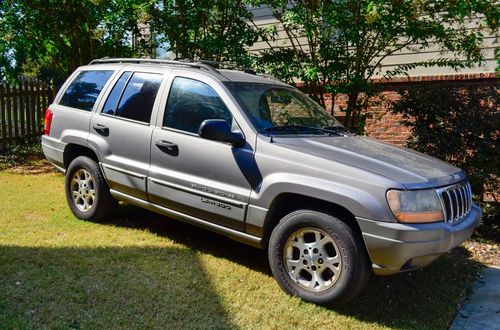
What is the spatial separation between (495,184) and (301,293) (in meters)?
3.25

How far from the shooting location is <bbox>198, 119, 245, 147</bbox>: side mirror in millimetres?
3941

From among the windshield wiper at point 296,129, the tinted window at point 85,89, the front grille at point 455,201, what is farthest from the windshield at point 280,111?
the tinted window at point 85,89

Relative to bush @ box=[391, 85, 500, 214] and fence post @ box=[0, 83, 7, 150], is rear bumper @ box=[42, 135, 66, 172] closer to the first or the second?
bush @ box=[391, 85, 500, 214]

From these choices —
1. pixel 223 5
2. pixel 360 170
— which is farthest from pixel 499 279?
pixel 223 5

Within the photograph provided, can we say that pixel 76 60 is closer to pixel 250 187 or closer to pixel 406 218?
pixel 250 187

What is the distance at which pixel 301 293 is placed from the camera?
3781 mm

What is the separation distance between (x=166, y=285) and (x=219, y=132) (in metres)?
1.36

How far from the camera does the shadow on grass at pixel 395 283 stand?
12.4 feet

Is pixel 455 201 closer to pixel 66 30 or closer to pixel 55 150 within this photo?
pixel 55 150

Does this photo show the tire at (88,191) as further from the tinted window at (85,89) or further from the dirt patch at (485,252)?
the dirt patch at (485,252)

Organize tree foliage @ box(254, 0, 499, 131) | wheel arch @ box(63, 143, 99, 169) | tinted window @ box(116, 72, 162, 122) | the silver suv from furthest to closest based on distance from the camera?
tree foliage @ box(254, 0, 499, 131)
wheel arch @ box(63, 143, 99, 169)
tinted window @ box(116, 72, 162, 122)
the silver suv

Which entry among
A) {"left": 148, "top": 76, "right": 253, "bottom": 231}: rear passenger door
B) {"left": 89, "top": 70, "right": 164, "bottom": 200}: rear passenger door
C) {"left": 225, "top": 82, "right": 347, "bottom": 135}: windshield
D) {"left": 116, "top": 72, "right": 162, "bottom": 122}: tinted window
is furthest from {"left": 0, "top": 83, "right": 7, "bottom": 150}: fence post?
{"left": 225, "top": 82, "right": 347, "bottom": 135}: windshield

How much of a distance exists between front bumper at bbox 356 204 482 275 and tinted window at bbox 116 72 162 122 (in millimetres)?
2535

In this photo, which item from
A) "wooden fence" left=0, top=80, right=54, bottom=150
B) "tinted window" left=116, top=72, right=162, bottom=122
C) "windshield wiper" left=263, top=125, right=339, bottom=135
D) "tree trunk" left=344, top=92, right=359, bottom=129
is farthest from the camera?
"wooden fence" left=0, top=80, right=54, bottom=150
